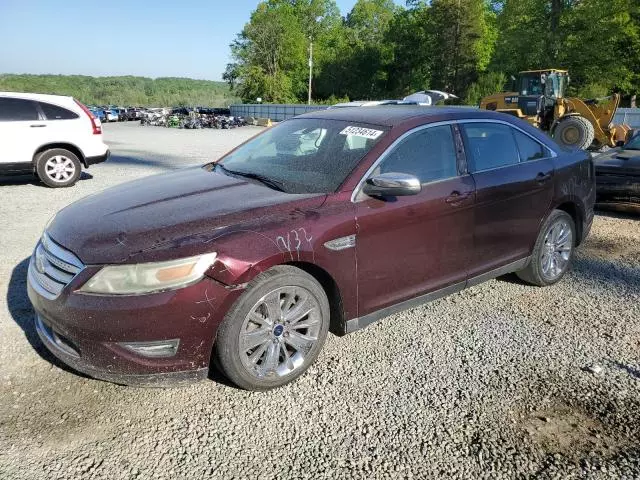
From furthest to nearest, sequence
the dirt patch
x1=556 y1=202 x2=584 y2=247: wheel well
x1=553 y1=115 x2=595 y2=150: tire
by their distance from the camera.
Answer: x1=553 y1=115 x2=595 y2=150: tire
x1=556 y1=202 x2=584 y2=247: wheel well
the dirt patch

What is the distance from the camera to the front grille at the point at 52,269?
8.67 ft

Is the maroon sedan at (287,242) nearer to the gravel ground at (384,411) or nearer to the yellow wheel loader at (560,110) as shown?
the gravel ground at (384,411)

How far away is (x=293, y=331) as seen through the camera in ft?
9.50

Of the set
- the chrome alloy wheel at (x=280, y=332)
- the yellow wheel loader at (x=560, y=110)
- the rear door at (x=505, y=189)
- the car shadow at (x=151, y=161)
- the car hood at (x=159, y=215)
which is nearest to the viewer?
the car hood at (x=159, y=215)

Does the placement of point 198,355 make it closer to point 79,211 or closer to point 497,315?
point 79,211

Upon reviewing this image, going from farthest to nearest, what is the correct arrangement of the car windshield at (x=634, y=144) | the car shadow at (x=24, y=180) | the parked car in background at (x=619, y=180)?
the car shadow at (x=24, y=180)
the car windshield at (x=634, y=144)
the parked car in background at (x=619, y=180)

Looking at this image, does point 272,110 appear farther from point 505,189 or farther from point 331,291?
point 331,291

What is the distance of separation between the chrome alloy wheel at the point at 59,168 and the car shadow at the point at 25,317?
15.4 feet

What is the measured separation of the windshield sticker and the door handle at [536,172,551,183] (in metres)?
1.60

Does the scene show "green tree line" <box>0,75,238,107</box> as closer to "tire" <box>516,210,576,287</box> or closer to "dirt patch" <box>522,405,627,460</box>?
"tire" <box>516,210,576,287</box>

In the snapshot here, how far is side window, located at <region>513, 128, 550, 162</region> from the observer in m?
4.12

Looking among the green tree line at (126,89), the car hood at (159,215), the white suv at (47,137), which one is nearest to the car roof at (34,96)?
the white suv at (47,137)

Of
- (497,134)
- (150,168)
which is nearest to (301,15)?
(150,168)

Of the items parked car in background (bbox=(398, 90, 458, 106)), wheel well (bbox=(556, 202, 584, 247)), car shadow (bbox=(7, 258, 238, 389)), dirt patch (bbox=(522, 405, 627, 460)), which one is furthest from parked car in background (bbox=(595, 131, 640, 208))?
car shadow (bbox=(7, 258, 238, 389))
